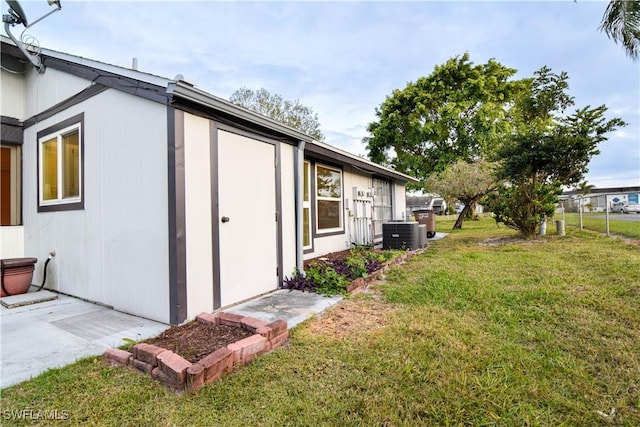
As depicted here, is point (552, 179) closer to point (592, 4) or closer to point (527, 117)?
point (592, 4)

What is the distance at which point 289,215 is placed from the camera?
15.3 ft

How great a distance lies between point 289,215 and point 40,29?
434cm

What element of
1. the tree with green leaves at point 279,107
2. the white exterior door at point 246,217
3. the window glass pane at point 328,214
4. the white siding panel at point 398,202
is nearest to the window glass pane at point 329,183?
the window glass pane at point 328,214

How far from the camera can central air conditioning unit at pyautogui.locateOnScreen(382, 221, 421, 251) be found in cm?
776

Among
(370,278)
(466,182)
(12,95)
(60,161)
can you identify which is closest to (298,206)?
(370,278)

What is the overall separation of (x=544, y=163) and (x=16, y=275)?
11839 millimetres

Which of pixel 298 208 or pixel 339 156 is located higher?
pixel 339 156

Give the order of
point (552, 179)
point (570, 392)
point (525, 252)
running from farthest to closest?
point (552, 179)
point (525, 252)
point (570, 392)

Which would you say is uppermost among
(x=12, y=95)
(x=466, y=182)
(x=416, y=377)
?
(x=12, y=95)

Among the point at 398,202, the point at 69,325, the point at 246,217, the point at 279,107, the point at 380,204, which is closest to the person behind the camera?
the point at 69,325

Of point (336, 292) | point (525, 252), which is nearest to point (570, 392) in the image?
point (336, 292)

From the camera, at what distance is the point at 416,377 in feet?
6.93

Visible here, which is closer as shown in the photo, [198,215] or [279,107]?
[198,215]

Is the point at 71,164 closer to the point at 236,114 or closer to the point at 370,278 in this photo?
the point at 236,114
